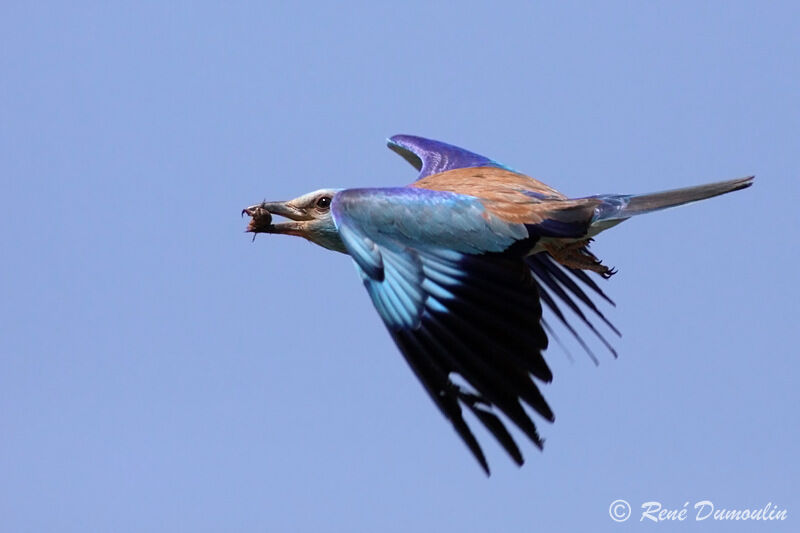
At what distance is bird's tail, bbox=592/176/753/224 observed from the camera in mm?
12883

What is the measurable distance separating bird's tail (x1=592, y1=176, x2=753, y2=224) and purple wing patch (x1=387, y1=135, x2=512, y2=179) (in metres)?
2.27

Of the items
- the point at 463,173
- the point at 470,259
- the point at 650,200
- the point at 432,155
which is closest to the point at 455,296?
the point at 470,259

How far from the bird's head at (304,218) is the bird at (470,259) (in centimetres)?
1

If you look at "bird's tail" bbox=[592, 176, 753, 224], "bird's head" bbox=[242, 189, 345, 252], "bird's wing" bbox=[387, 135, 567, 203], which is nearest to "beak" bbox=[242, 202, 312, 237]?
"bird's head" bbox=[242, 189, 345, 252]

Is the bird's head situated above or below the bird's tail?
above

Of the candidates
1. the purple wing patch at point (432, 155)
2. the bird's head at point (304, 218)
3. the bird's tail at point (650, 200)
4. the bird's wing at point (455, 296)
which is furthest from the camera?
the purple wing patch at point (432, 155)

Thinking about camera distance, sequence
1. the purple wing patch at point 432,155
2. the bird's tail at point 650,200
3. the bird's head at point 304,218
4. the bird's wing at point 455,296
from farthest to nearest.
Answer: the purple wing patch at point 432,155
the bird's head at point 304,218
the bird's tail at point 650,200
the bird's wing at point 455,296

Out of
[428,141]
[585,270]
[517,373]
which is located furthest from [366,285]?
[428,141]

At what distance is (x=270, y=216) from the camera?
13969mm

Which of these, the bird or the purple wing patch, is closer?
the bird

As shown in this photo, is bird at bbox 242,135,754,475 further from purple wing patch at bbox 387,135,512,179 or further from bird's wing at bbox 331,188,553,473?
purple wing patch at bbox 387,135,512,179

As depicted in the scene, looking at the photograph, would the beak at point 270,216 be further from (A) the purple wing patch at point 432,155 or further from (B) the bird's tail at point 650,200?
(B) the bird's tail at point 650,200

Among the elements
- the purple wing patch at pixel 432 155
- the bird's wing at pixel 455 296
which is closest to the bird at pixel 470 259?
the bird's wing at pixel 455 296

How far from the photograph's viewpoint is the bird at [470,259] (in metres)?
→ 11.2
